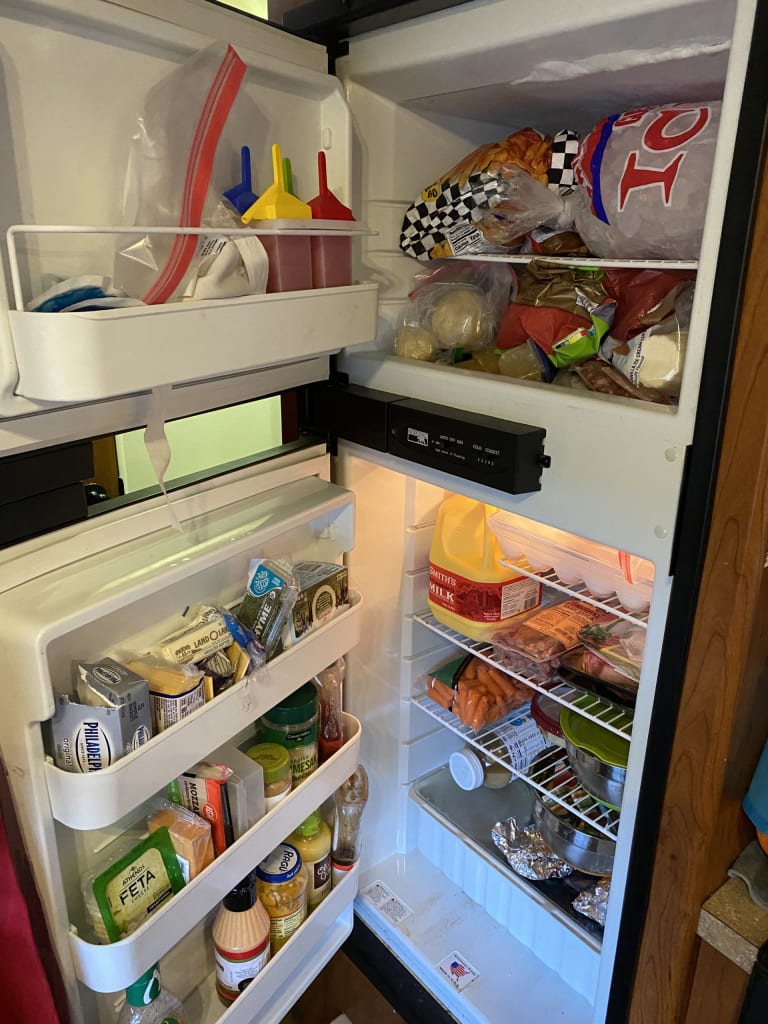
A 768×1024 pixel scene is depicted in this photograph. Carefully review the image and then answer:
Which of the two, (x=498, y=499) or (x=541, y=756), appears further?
(x=541, y=756)

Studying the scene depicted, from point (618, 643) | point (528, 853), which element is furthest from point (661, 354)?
point (528, 853)

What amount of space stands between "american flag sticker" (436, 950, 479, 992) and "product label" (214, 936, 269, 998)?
0.44 m

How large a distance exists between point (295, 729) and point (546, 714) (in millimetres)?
511

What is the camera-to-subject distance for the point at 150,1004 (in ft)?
3.31

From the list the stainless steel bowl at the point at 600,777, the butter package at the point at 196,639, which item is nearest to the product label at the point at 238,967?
the butter package at the point at 196,639

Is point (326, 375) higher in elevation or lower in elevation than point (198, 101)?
lower

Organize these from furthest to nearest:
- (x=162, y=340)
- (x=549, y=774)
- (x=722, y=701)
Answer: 1. (x=549, y=774)
2. (x=722, y=701)
3. (x=162, y=340)

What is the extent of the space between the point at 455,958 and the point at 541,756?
41 centimetres

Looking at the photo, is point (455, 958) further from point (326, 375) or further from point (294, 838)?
point (326, 375)

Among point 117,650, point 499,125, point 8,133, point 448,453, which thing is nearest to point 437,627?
point 448,453

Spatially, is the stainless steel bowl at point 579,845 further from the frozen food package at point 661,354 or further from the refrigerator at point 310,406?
the frozen food package at point 661,354

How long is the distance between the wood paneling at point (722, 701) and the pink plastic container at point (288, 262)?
49cm

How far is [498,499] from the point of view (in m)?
1.03

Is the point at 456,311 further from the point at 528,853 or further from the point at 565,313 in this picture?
the point at 528,853
